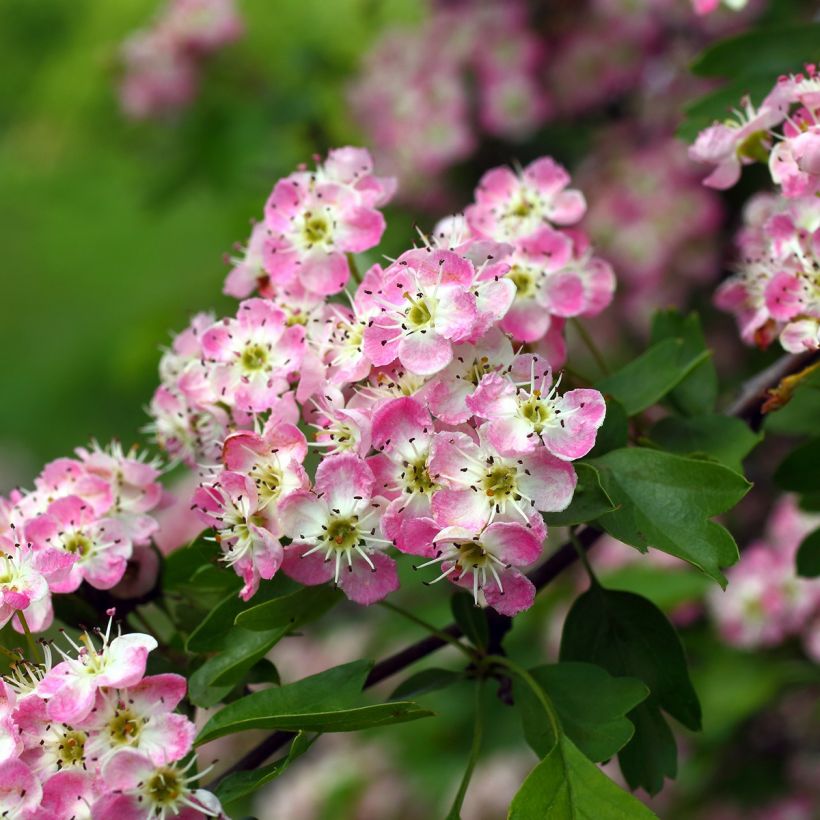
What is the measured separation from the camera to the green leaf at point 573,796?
0.87m

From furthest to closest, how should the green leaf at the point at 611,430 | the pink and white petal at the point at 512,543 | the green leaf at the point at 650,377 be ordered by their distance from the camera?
the green leaf at the point at 650,377 < the green leaf at the point at 611,430 < the pink and white petal at the point at 512,543

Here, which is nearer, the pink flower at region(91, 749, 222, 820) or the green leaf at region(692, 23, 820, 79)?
the pink flower at region(91, 749, 222, 820)

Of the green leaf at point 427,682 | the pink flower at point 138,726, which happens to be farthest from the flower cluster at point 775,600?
the pink flower at point 138,726

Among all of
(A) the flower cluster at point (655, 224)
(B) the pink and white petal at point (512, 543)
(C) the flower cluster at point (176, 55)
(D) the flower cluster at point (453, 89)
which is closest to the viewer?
(B) the pink and white petal at point (512, 543)

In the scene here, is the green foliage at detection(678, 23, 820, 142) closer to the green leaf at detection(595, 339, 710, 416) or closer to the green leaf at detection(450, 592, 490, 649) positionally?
the green leaf at detection(595, 339, 710, 416)

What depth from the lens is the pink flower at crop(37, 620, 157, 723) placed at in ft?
2.82

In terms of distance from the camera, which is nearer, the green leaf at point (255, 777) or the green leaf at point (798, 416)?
the green leaf at point (255, 777)

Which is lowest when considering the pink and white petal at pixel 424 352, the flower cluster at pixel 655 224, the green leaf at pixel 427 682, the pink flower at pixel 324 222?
the flower cluster at pixel 655 224

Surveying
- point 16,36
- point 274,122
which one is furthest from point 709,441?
point 16,36

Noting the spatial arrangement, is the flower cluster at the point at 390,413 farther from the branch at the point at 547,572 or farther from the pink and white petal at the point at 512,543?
the branch at the point at 547,572

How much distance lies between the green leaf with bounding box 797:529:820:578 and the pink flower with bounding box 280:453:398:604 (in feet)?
1.50

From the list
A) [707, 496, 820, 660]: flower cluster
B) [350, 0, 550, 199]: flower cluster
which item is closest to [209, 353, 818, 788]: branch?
[707, 496, 820, 660]: flower cluster

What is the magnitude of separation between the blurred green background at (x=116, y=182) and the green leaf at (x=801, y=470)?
28.0 inches

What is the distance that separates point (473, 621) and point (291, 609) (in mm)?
183
